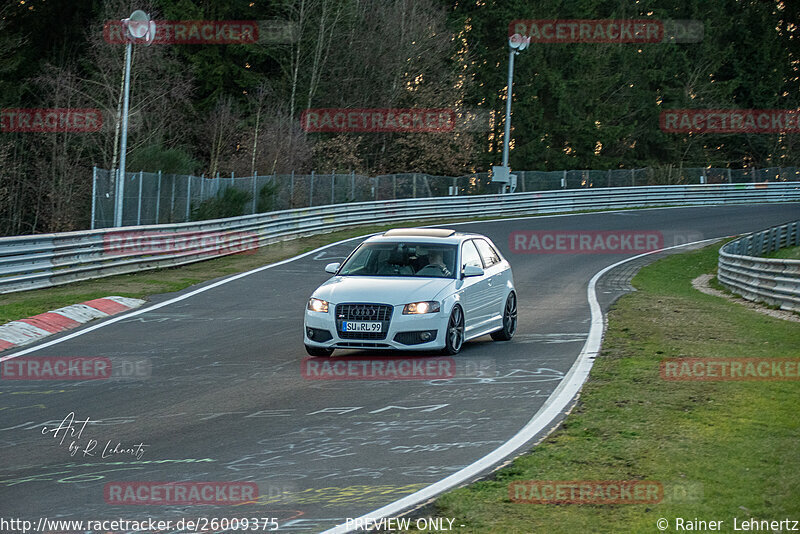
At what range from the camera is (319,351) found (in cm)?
1324

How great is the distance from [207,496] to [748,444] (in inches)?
159

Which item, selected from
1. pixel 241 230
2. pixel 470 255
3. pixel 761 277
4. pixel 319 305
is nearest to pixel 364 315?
pixel 319 305

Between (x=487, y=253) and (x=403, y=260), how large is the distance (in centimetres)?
180

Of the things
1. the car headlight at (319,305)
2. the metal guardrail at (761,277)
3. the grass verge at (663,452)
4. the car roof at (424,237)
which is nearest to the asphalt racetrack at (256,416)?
the grass verge at (663,452)

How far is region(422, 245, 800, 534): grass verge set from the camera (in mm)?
6266

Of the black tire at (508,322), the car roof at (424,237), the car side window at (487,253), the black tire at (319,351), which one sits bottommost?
the black tire at (319,351)

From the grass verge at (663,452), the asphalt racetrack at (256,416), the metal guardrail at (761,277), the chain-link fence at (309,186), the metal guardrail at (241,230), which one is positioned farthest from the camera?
the chain-link fence at (309,186)

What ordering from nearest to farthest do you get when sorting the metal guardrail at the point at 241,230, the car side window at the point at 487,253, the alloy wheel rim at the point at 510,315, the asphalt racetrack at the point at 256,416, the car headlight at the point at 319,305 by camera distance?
the asphalt racetrack at the point at 256,416 → the car headlight at the point at 319,305 → the car side window at the point at 487,253 → the alloy wheel rim at the point at 510,315 → the metal guardrail at the point at 241,230

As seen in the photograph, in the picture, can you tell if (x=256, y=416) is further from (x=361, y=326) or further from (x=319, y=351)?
(x=319, y=351)

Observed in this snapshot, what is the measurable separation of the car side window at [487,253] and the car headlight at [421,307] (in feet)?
7.64

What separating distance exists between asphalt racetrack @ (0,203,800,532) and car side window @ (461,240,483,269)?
1156 millimetres

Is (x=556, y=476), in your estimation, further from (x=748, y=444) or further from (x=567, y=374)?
(x=567, y=374)

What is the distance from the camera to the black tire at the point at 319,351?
43.2 ft

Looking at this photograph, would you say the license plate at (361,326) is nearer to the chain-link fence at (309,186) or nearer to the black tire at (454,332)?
the black tire at (454,332)
